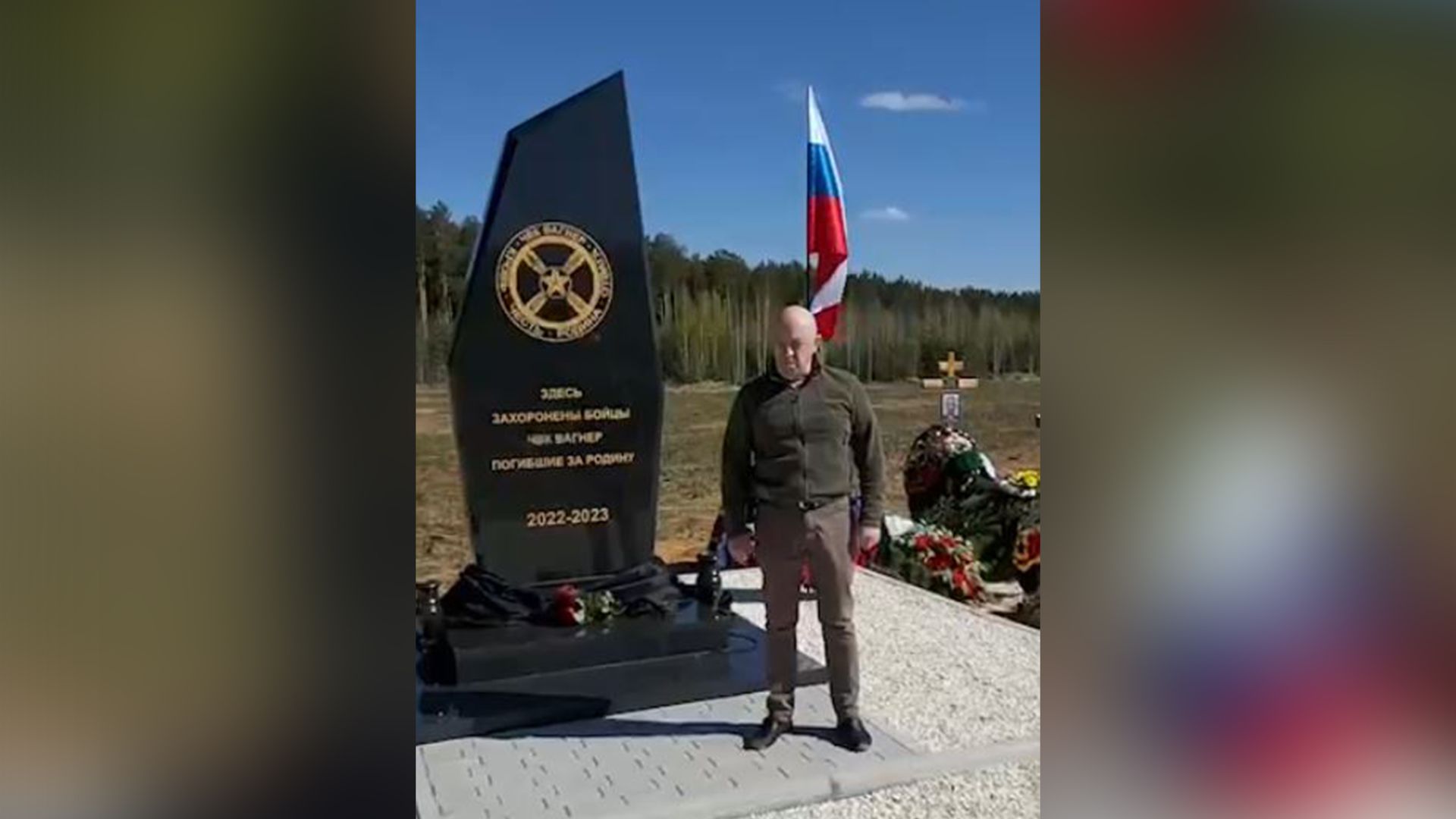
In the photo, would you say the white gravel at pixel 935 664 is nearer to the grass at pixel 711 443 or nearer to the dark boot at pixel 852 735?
the dark boot at pixel 852 735

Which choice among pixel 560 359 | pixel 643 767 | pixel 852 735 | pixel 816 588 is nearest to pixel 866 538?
pixel 816 588

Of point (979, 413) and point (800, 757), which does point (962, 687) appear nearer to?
point (800, 757)

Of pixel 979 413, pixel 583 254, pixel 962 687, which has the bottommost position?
pixel 962 687

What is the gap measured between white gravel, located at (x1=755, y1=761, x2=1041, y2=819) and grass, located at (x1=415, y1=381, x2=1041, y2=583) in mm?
5225

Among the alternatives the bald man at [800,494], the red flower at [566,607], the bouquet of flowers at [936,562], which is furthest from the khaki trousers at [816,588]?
the bouquet of flowers at [936,562]

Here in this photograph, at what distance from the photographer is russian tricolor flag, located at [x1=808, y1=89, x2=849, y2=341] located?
260 inches

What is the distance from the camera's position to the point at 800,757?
142 inches

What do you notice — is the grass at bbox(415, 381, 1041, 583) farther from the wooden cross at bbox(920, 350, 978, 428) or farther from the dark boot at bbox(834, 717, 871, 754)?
the dark boot at bbox(834, 717, 871, 754)

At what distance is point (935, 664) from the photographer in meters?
4.95

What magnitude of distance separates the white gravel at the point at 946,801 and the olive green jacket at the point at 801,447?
0.87 meters

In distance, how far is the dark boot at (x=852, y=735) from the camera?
3.72 metres
